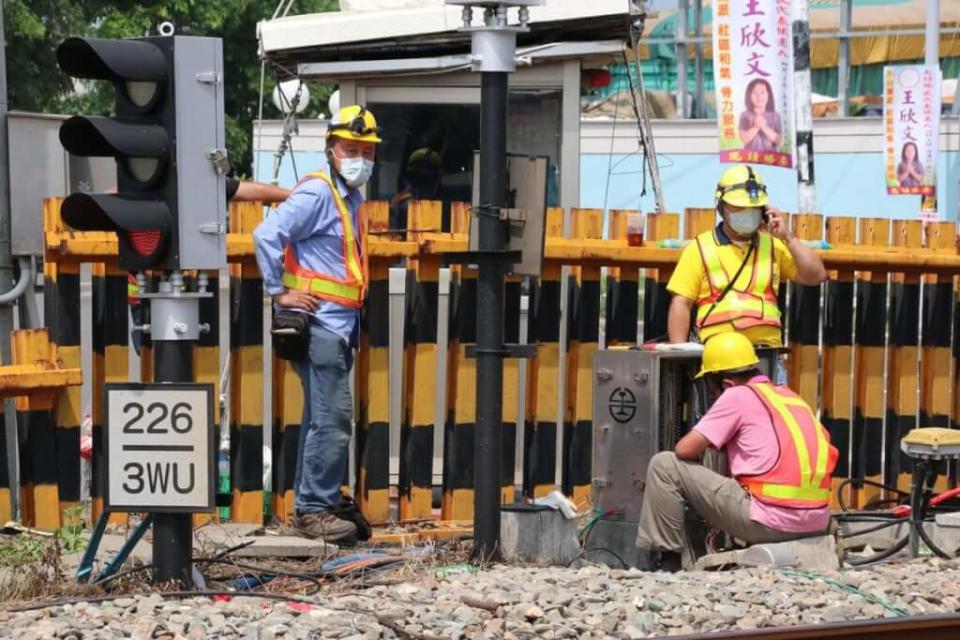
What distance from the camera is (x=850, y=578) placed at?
7.88 metres

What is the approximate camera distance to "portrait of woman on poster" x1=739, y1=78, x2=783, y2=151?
50.0 feet

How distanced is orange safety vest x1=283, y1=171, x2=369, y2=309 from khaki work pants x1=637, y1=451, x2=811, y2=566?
1.75m

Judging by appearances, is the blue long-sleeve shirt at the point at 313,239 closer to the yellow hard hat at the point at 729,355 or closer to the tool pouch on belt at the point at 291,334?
the tool pouch on belt at the point at 291,334

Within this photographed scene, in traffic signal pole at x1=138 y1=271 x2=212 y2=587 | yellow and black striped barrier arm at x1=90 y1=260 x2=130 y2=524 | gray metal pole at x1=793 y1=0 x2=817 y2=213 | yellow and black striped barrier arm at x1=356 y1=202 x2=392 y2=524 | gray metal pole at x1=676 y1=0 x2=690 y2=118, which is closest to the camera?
traffic signal pole at x1=138 y1=271 x2=212 y2=587

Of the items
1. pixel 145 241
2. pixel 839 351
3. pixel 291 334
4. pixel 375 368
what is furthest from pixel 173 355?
pixel 839 351

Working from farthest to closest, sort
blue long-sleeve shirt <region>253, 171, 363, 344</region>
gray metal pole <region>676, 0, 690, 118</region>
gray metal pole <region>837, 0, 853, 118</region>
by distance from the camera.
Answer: gray metal pole <region>837, 0, 853, 118</region>
gray metal pole <region>676, 0, 690, 118</region>
blue long-sleeve shirt <region>253, 171, 363, 344</region>

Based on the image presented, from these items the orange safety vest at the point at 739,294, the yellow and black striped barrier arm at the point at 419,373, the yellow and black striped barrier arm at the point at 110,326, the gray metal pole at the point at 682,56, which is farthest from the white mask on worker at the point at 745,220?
the gray metal pole at the point at 682,56

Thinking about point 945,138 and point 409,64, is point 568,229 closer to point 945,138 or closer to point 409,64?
point 409,64

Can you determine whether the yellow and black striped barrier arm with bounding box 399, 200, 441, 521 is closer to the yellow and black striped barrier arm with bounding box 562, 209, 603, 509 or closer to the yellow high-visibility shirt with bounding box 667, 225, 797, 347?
the yellow and black striped barrier arm with bounding box 562, 209, 603, 509

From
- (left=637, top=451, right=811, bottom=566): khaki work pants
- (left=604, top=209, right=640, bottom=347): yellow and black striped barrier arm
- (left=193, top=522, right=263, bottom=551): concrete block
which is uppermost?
(left=604, top=209, right=640, bottom=347): yellow and black striped barrier arm

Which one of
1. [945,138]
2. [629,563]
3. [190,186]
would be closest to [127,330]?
[190,186]

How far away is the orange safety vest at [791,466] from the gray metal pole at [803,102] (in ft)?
28.5

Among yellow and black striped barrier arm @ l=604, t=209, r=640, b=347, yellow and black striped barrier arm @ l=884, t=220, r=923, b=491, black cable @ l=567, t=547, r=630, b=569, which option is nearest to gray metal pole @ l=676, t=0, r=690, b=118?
yellow and black striped barrier arm @ l=884, t=220, r=923, b=491

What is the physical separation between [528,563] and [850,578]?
160 cm
